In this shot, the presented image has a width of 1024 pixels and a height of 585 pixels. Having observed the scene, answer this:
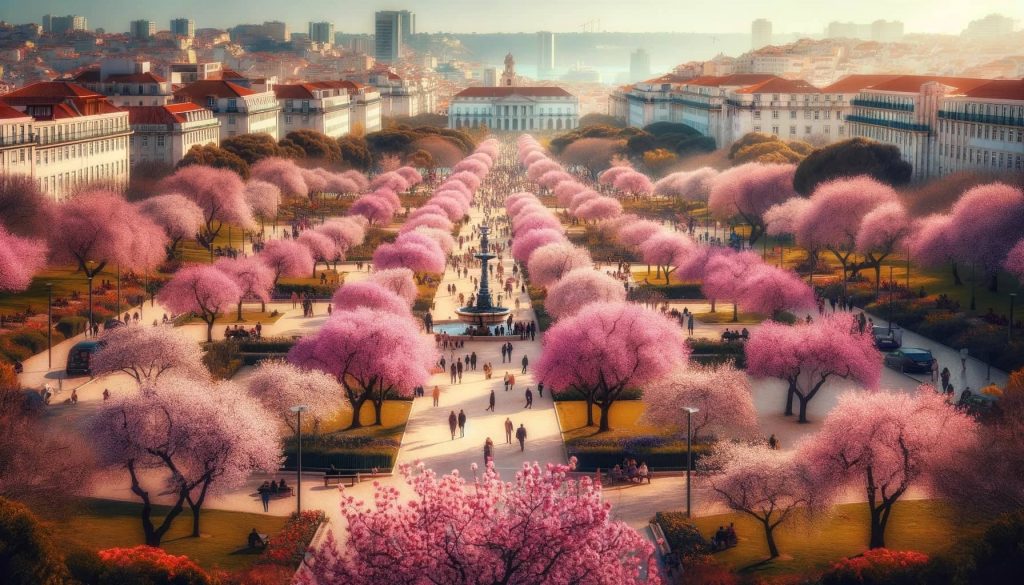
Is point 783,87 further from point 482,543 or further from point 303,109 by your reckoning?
point 482,543

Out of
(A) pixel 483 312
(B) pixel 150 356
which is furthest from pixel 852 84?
(B) pixel 150 356

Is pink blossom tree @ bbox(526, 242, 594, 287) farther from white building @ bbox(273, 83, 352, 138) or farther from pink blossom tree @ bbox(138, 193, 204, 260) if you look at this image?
white building @ bbox(273, 83, 352, 138)

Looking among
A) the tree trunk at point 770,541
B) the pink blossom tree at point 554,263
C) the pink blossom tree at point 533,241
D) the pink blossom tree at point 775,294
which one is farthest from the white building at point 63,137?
the tree trunk at point 770,541

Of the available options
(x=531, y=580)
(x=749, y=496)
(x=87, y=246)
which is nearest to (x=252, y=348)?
(x=87, y=246)

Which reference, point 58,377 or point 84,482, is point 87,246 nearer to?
point 58,377

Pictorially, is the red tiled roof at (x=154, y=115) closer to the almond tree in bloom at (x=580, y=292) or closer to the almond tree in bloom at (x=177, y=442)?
the almond tree in bloom at (x=580, y=292)

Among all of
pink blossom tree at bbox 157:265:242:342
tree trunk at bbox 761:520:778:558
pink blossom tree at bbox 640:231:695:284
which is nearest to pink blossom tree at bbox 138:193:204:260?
pink blossom tree at bbox 157:265:242:342
